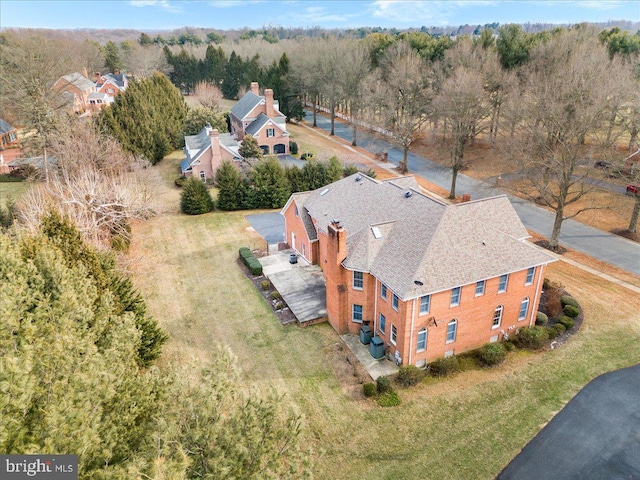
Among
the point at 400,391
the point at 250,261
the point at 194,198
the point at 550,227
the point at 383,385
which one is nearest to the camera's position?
the point at 383,385

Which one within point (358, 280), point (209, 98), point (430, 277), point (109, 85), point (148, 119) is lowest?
point (358, 280)

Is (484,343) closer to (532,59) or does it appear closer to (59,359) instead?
(59,359)

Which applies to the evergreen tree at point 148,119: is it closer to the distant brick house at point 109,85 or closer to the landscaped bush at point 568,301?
the distant brick house at point 109,85

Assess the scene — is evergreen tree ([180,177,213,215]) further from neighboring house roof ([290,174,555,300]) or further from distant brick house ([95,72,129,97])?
distant brick house ([95,72,129,97])

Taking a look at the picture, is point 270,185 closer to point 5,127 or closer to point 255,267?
point 255,267

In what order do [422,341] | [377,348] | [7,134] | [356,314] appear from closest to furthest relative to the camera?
[422,341], [377,348], [356,314], [7,134]

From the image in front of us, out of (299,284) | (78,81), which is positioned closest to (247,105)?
(299,284)

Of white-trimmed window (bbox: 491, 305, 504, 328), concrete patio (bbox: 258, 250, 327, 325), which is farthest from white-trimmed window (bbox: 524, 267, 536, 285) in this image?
concrete patio (bbox: 258, 250, 327, 325)
